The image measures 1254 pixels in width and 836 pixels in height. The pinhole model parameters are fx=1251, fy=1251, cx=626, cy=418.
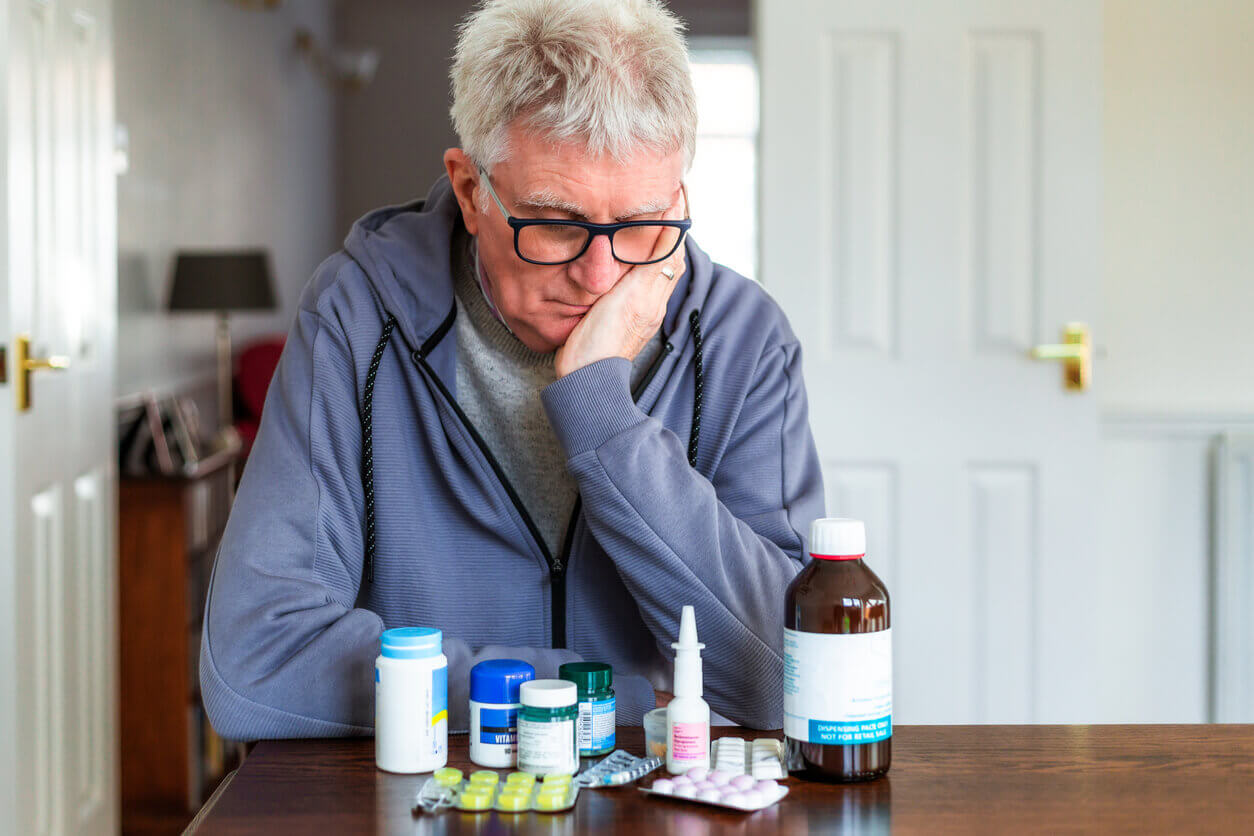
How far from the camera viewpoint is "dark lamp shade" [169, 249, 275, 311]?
397 centimetres

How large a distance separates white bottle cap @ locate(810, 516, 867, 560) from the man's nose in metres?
0.42

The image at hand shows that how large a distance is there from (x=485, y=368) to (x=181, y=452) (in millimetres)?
1868

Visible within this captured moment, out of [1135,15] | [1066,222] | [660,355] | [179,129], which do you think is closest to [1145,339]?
[1066,222]

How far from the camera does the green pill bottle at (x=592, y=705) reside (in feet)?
3.27

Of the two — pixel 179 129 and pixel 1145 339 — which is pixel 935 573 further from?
pixel 179 129

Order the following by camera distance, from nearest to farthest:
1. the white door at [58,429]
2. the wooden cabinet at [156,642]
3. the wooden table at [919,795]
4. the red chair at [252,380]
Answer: the wooden table at [919,795]
the white door at [58,429]
the wooden cabinet at [156,642]
the red chair at [252,380]

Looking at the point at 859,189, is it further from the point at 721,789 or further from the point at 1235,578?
the point at 721,789

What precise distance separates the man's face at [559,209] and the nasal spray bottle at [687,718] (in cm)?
43

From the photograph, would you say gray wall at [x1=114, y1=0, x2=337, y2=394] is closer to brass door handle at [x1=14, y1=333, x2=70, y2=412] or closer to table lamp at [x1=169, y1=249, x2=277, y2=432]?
table lamp at [x1=169, y1=249, x2=277, y2=432]

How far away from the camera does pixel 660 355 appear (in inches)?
54.7

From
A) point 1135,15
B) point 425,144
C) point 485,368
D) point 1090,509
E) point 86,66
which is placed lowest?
point 1090,509

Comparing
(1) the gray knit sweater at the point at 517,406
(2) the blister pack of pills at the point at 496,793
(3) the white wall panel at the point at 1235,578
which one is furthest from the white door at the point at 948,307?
(2) the blister pack of pills at the point at 496,793

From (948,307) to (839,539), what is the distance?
65.4 inches

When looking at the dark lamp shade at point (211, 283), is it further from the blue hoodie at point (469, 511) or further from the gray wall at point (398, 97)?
the gray wall at point (398, 97)
